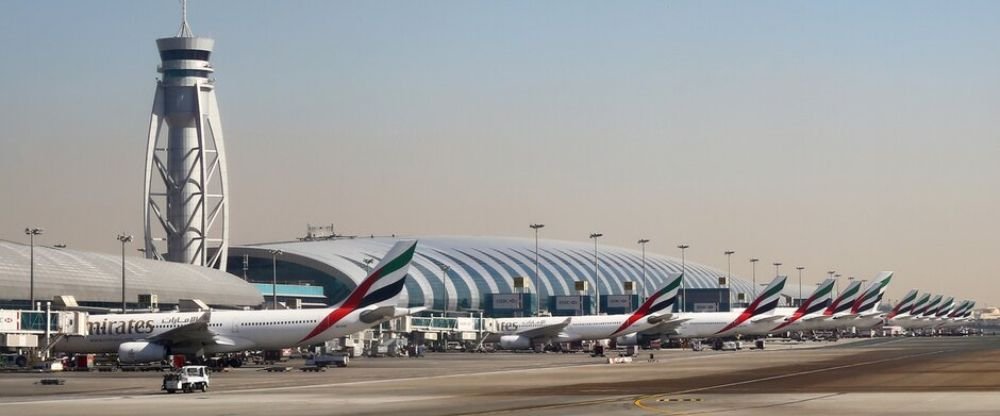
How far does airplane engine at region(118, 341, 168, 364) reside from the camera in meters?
75.5

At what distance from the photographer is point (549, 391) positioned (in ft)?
171

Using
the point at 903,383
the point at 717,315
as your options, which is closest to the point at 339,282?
the point at 717,315

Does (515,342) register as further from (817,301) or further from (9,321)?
(9,321)

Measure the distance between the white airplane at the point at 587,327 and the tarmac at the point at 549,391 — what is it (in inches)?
1469

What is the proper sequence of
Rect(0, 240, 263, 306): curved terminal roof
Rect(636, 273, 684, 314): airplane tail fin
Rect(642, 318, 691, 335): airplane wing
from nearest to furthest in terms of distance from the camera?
Rect(636, 273, 684, 314): airplane tail fin < Rect(0, 240, 263, 306): curved terminal roof < Rect(642, 318, 691, 335): airplane wing

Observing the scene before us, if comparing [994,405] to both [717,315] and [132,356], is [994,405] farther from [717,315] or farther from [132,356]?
[717,315]

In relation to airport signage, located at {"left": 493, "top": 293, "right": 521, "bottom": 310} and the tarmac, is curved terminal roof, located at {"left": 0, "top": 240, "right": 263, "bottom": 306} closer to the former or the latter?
airport signage, located at {"left": 493, "top": 293, "right": 521, "bottom": 310}

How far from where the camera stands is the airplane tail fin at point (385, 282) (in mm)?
75375

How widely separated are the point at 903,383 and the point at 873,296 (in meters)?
124

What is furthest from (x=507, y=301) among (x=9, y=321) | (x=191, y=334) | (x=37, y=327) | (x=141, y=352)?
(x=9, y=321)

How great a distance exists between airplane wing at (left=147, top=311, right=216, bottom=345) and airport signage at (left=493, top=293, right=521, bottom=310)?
11478 centimetres

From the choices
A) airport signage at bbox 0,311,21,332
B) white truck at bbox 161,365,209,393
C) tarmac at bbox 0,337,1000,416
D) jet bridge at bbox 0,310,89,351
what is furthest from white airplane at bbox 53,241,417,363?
white truck at bbox 161,365,209,393

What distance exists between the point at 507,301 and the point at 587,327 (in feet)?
244

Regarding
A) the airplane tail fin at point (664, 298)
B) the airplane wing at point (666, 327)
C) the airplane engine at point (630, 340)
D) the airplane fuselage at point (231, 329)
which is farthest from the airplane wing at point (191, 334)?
the airplane engine at point (630, 340)
